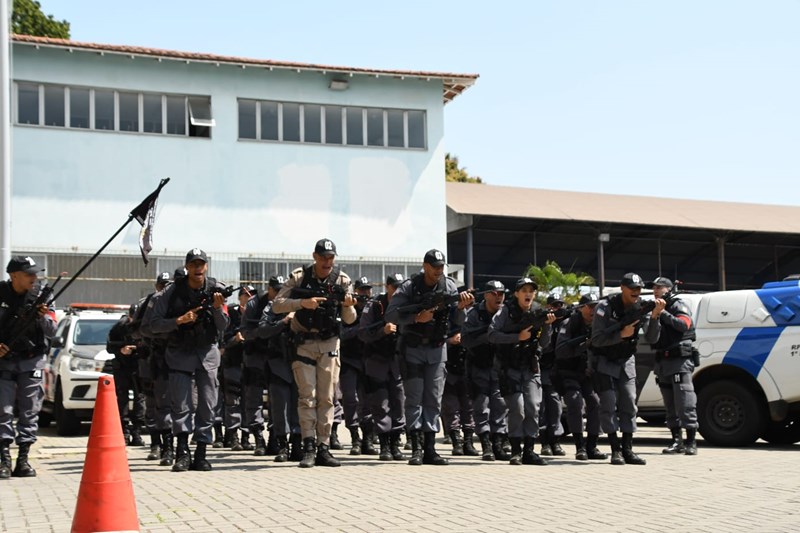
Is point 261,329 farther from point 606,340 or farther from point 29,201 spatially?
point 29,201

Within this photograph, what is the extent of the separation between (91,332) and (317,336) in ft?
24.5

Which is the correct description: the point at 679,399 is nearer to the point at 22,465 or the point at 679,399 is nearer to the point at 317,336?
the point at 317,336

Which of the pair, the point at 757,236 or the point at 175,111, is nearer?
the point at 175,111

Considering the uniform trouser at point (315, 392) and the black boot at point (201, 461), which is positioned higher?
the uniform trouser at point (315, 392)

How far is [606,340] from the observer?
11.4 meters

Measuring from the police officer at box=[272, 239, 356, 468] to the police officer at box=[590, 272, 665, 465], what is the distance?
2.72m

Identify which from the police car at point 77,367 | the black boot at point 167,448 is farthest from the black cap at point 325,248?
the police car at point 77,367

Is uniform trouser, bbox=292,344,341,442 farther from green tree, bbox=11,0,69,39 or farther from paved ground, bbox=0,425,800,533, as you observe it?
green tree, bbox=11,0,69,39

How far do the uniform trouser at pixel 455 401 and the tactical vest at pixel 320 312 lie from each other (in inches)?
101

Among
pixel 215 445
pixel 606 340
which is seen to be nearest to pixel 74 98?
pixel 215 445

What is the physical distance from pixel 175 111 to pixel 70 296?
5.68 metres

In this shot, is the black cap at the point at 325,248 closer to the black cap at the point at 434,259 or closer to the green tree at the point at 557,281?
the black cap at the point at 434,259

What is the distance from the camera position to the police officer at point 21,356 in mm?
10336

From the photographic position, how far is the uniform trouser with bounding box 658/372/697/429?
12.7 meters
